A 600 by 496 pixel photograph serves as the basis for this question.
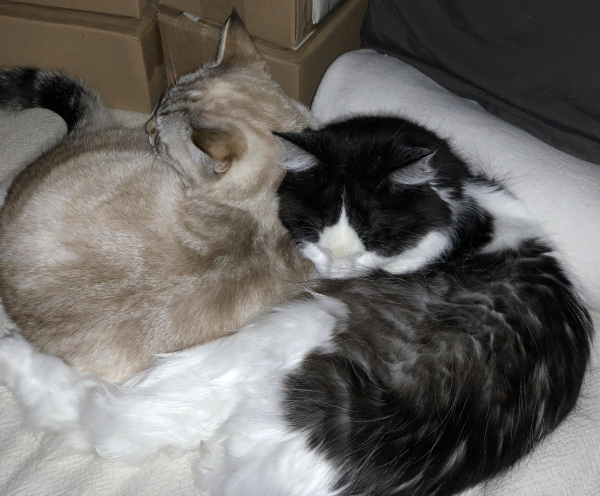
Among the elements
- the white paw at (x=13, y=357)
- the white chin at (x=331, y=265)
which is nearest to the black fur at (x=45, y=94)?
the white paw at (x=13, y=357)

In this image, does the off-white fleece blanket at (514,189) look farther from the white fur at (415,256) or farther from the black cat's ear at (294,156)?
the black cat's ear at (294,156)

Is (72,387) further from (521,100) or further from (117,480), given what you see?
(521,100)

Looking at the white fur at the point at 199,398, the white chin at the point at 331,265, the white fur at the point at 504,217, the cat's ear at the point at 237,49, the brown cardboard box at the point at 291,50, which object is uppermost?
the cat's ear at the point at 237,49

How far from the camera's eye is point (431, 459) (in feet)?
3.79

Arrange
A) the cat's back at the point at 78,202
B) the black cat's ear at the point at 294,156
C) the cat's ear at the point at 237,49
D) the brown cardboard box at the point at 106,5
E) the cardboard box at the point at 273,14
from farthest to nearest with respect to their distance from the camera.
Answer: the brown cardboard box at the point at 106,5, the cardboard box at the point at 273,14, the cat's ear at the point at 237,49, the cat's back at the point at 78,202, the black cat's ear at the point at 294,156

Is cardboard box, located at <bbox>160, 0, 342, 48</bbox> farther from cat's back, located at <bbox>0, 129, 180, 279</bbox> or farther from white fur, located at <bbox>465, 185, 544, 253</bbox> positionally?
white fur, located at <bbox>465, 185, 544, 253</bbox>

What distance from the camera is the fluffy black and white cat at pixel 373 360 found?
3.84 feet

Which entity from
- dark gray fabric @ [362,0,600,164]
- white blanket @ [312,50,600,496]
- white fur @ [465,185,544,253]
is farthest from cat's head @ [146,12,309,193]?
white fur @ [465,185,544,253]

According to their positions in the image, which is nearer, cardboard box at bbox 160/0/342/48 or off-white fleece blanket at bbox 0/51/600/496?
off-white fleece blanket at bbox 0/51/600/496

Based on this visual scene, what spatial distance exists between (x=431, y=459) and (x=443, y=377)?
0.61ft

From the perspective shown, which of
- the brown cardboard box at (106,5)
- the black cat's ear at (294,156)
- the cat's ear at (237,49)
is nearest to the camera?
the black cat's ear at (294,156)

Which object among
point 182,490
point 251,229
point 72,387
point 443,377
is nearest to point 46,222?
point 72,387

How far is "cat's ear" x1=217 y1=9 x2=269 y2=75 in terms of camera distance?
1701 mm

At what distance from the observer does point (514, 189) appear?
1632 millimetres
